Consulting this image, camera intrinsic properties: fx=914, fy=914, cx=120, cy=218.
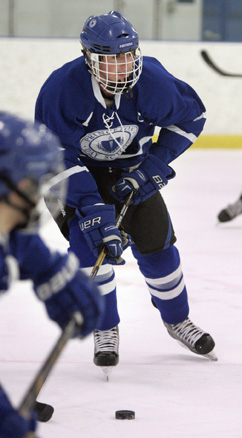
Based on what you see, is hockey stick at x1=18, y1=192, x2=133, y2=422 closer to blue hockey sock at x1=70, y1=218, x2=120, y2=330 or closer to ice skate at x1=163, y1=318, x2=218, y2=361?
blue hockey sock at x1=70, y1=218, x2=120, y2=330

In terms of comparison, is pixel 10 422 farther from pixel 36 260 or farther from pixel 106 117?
pixel 106 117

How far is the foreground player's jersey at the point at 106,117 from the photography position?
2295 millimetres

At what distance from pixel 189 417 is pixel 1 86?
548 centimetres

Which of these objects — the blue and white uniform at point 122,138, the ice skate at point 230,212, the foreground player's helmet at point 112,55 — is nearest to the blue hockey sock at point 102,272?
the blue and white uniform at point 122,138

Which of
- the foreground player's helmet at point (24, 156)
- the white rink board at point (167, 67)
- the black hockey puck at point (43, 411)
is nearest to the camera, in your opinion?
the foreground player's helmet at point (24, 156)

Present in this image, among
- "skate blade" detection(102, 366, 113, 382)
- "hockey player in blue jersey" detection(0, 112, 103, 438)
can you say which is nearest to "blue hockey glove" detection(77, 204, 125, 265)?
"skate blade" detection(102, 366, 113, 382)

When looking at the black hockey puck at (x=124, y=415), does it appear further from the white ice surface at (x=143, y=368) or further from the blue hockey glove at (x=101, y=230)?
the blue hockey glove at (x=101, y=230)

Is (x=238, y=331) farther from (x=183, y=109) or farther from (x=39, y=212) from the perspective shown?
(x=39, y=212)

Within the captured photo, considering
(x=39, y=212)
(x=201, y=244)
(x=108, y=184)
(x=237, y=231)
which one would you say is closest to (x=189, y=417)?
(x=108, y=184)

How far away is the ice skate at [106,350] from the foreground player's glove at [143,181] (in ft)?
1.17

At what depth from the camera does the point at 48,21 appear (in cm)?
749

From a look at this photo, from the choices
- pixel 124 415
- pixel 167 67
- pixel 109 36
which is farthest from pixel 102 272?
pixel 167 67

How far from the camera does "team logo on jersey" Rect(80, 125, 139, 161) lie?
2.37 meters

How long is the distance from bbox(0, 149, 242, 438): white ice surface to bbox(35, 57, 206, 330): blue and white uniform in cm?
14
